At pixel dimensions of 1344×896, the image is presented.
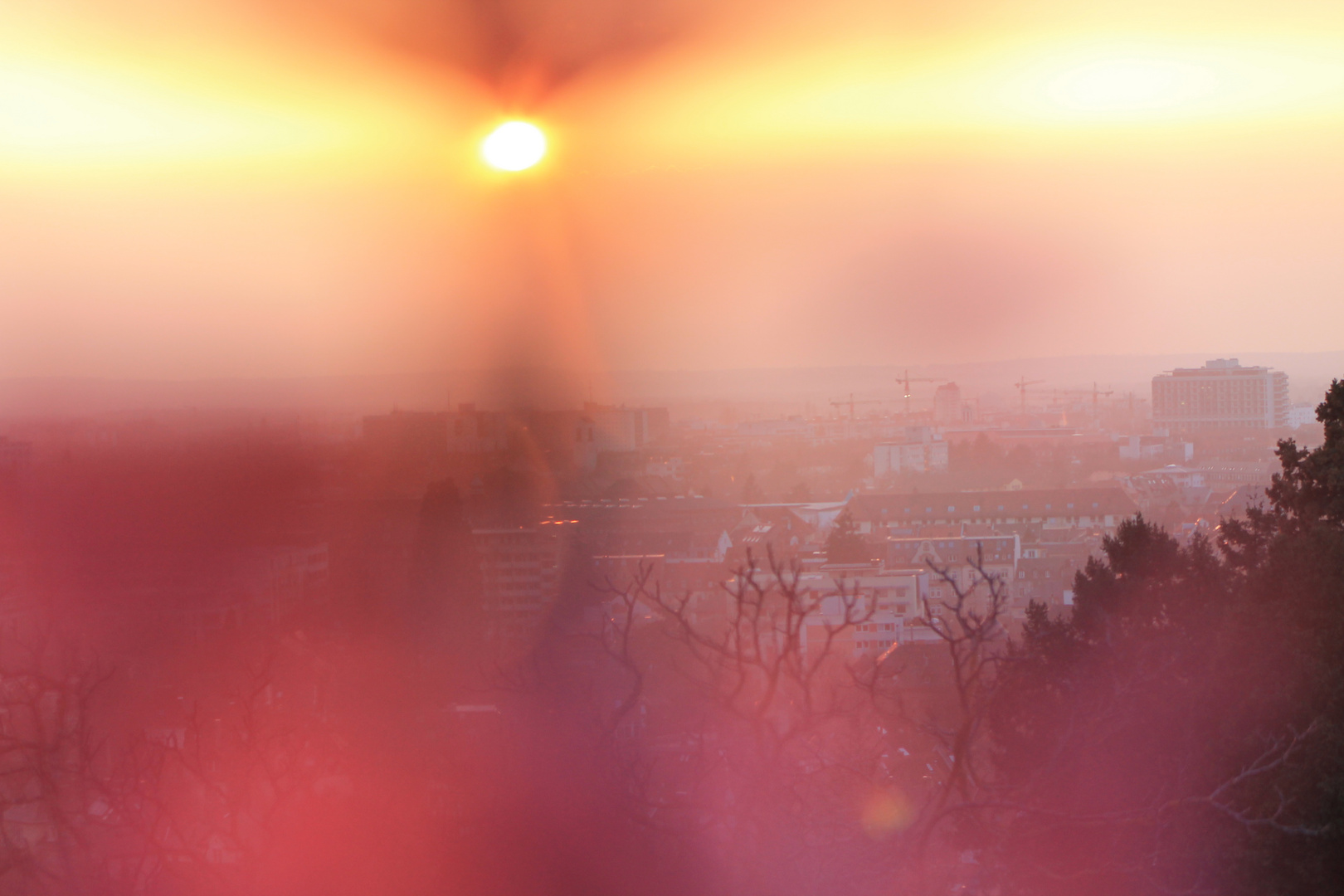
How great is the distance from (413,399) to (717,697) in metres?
3.86

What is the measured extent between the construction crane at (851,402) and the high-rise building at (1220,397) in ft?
9.11

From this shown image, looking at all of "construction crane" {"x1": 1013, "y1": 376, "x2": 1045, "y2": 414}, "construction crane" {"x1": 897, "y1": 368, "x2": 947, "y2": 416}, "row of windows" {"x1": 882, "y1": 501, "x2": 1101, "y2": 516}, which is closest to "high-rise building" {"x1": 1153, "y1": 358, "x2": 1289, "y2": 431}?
"construction crane" {"x1": 1013, "y1": 376, "x2": 1045, "y2": 414}

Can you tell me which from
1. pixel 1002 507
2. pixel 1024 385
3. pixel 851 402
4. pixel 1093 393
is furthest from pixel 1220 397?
pixel 1002 507

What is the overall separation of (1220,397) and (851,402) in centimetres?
339

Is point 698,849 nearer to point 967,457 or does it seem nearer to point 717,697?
point 717,697

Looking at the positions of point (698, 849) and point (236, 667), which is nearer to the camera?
point (698, 849)

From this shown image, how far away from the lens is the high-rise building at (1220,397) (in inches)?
342

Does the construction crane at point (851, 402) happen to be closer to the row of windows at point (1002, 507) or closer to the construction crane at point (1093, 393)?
the row of windows at point (1002, 507)

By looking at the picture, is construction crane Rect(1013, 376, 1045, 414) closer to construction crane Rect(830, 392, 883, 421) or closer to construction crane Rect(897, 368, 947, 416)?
construction crane Rect(897, 368, 947, 416)

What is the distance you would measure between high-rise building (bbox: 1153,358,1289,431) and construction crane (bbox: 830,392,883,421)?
109 inches

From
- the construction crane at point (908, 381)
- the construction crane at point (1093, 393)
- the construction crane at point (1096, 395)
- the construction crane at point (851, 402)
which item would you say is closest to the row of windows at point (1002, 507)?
the construction crane at point (851, 402)

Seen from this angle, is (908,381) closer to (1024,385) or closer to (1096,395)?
(1024,385)

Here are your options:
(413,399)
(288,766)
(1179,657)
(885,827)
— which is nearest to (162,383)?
(413,399)

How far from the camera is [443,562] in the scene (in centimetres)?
562
